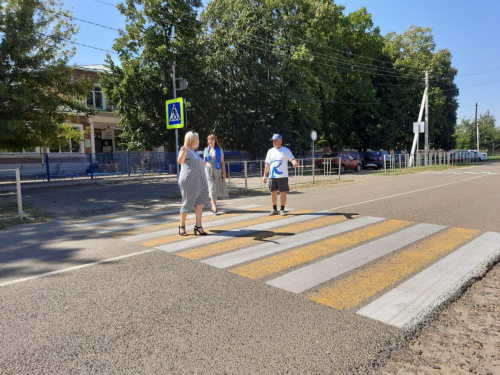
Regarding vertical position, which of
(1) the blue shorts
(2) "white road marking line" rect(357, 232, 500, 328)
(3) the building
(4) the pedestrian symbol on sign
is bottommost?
(2) "white road marking line" rect(357, 232, 500, 328)

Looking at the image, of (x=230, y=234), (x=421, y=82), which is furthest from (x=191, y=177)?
(x=421, y=82)

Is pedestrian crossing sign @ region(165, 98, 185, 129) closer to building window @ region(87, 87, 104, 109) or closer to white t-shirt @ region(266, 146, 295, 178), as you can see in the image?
white t-shirt @ region(266, 146, 295, 178)

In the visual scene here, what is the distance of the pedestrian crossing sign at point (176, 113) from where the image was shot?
37.1 ft

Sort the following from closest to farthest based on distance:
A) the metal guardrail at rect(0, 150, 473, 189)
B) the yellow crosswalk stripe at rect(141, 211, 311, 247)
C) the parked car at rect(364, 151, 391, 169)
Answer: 1. the yellow crosswalk stripe at rect(141, 211, 311, 247)
2. the metal guardrail at rect(0, 150, 473, 189)
3. the parked car at rect(364, 151, 391, 169)

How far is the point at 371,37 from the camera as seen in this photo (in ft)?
131

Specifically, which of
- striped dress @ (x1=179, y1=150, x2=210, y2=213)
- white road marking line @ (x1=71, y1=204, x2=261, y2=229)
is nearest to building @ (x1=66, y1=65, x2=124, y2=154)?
white road marking line @ (x1=71, y1=204, x2=261, y2=229)

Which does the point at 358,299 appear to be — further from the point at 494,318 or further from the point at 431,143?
the point at 431,143

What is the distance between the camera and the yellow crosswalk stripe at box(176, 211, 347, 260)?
17.3 ft

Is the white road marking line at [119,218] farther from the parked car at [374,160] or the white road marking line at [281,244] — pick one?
the parked car at [374,160]

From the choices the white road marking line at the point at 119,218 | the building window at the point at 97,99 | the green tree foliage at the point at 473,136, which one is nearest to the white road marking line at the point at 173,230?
the white road marking line at the point at 119,218

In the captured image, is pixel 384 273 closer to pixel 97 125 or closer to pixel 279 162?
pixel 279 162

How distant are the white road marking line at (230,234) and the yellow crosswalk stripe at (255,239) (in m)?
0.21

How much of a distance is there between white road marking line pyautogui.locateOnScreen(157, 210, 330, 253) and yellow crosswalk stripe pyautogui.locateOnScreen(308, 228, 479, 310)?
2.52 meters

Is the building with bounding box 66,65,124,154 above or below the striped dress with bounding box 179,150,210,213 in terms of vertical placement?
above
